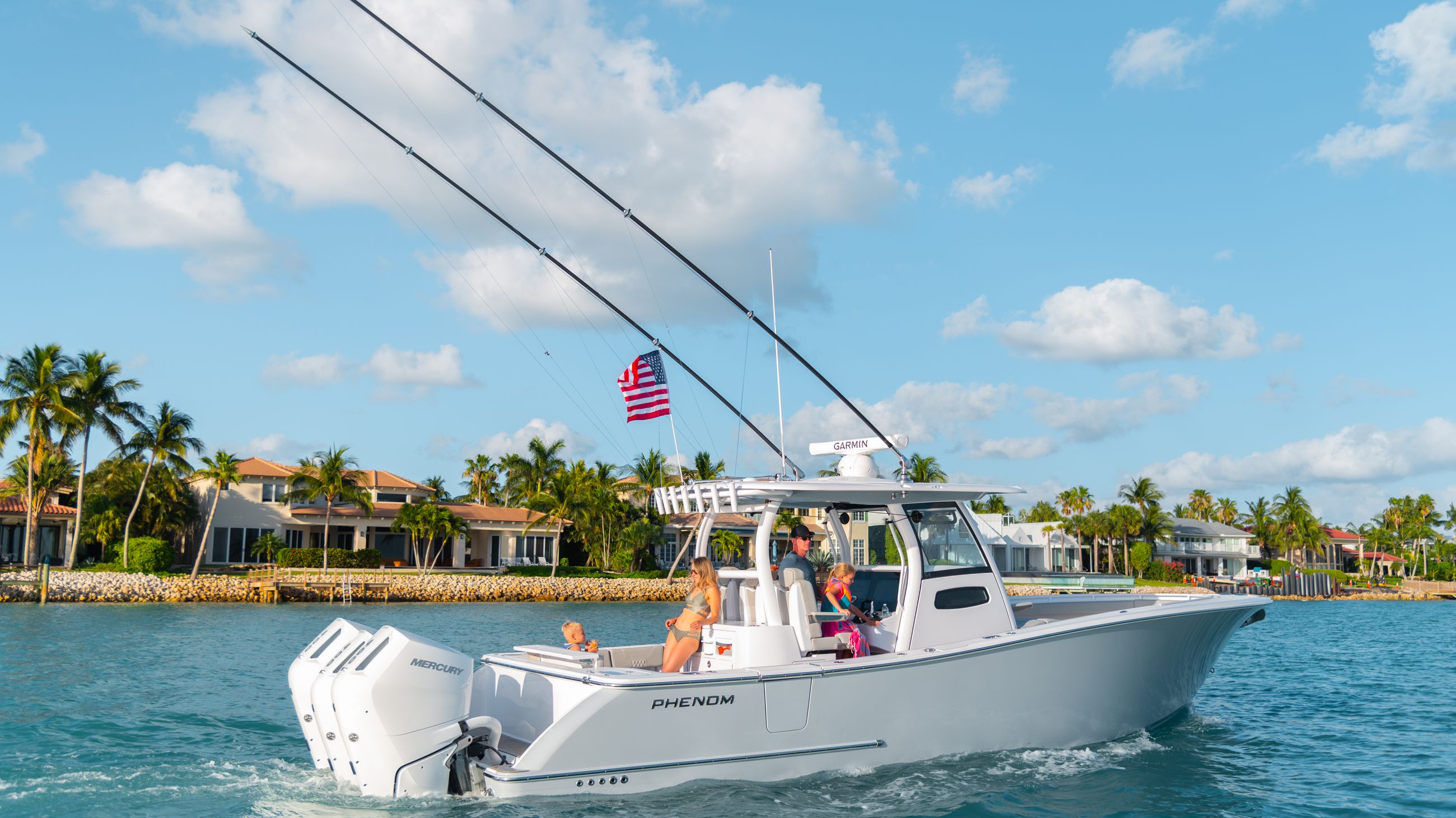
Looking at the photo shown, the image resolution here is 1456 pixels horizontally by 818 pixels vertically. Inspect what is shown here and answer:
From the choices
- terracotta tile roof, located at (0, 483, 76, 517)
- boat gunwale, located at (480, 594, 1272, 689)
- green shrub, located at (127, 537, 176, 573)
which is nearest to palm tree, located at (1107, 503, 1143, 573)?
green shrub, located at (127, 537, 176, 573)

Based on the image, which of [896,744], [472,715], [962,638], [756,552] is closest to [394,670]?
[472,715]

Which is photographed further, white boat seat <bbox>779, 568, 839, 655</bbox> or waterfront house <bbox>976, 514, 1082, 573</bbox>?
waterfront house <bbox>976, 514, 1082, 573</bbox>

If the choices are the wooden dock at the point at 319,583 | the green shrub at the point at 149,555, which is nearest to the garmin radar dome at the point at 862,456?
the wooden dock at the point at 319,583

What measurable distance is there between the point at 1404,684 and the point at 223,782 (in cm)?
1830

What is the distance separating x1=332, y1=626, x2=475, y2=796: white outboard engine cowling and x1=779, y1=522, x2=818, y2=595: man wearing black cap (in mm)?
3037

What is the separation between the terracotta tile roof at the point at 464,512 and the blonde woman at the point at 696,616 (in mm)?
46935

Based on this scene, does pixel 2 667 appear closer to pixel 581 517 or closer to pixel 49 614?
pixel 49 614

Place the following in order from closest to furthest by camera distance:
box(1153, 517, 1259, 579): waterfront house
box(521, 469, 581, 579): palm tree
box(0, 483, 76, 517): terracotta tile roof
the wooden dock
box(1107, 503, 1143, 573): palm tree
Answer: the wooden dock, box(0, 483, 76, 517): terracotta tile roof, box(521, 469, 581, 579): palm tree, box(1107, 503, 1143, 573): palm tree, box(1153, 517, 1259, 579): waterfront house

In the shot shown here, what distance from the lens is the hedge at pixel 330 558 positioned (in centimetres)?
4784

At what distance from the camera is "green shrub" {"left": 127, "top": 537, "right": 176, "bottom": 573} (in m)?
43.0

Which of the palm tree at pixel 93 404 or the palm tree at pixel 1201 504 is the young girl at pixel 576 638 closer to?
the palm tree at pixel 93 404

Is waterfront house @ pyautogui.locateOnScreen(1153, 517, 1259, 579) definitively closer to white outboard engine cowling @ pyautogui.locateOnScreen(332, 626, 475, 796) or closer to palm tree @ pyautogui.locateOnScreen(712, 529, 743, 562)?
palm tree @ pyautogui.locateOnScreen(712, 529, 743, 562)

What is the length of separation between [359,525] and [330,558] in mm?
5645

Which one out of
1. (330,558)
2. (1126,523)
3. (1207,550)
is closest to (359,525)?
(330,558)
